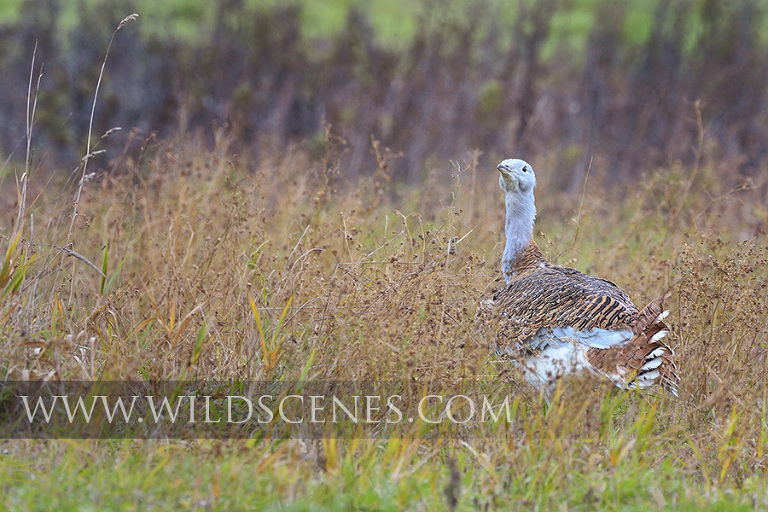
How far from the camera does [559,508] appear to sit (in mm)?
2834

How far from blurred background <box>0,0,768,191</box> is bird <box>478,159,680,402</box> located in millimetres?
4260

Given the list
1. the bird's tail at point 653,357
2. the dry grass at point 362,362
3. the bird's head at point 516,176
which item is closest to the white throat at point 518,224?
the bird's head at point 516,176

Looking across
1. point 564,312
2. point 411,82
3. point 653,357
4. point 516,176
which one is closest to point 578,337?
point 564,312

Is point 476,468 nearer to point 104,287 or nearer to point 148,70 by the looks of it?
point 104,287

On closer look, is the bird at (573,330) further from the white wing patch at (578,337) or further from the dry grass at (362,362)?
the dry grass at (362,362)

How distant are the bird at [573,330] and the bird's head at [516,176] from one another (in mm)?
49

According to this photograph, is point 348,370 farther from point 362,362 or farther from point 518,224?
point 518,224

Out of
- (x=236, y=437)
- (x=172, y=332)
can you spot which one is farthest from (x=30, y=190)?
(x=236, y=437)

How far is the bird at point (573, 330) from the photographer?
3.55 meters

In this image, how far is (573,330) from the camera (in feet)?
12.8

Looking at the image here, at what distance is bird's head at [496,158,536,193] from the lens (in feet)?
15.6

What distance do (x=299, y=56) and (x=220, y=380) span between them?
652cm

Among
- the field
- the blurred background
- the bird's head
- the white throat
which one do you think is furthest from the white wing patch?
the blurred background

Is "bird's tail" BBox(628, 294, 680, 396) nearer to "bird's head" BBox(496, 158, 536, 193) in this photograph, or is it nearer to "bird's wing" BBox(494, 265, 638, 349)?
"bird's wing" BBox(494, 265, 638, 349)
